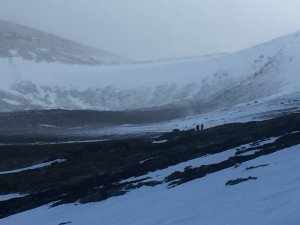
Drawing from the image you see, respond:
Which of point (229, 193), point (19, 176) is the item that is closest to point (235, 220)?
point (229, 193)

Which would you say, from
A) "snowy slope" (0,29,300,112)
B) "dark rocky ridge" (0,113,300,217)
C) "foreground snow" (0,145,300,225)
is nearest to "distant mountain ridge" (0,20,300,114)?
"snowy slope" (0,29,300,112)

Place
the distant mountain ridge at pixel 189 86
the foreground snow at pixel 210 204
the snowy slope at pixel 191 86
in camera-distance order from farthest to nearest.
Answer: the snowy slope at pixel 191 86 < the distant mountain ridge at pixel 189 86 < the foreground snow at pixel 210 204

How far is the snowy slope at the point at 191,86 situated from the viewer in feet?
434

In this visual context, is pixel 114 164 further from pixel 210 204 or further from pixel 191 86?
pixel 191 86

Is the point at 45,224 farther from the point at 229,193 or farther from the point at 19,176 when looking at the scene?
the point at 19,176

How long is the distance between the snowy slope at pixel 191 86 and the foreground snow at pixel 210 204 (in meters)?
94.6

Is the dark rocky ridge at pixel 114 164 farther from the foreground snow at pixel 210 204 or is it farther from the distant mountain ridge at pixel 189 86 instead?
the distant mountain ridge at pixel 189 86

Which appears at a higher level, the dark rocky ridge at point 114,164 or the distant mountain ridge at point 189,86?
the distant mountain ridge at point 189,86

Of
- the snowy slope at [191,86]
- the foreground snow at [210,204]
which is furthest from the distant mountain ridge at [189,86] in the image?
the foreground snow at [210,204]

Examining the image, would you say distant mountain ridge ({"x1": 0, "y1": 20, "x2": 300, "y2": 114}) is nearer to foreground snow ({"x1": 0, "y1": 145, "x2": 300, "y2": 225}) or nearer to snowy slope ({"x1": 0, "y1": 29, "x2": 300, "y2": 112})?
snowy slope ({"x1": 0, "y1": 29, "x2": 300, "y2": 112})

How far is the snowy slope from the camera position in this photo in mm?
132375

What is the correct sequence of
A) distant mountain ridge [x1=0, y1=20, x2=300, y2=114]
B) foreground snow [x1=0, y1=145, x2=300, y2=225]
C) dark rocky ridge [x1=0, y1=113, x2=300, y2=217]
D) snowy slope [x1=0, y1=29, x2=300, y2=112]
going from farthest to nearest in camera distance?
snowy slope [x1=0, y1=29, x2=300, y2=112] < distant mountain ridge [x1=0, y1=20, x2=300, y2=114] < dark rocky ridge [x1=0, y1=113, x2=300, y2=217] < foreground snow [x1=0, y1=145, x2=300, y2=225]

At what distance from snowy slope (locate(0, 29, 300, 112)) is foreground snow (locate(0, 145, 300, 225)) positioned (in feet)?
310

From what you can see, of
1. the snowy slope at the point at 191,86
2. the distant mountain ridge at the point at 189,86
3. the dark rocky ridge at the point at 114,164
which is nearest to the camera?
the dark rocky ridge at the point at 114,164
